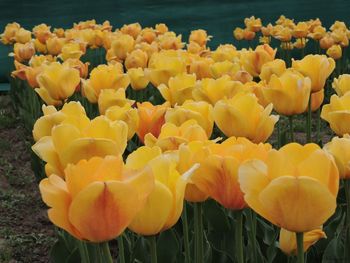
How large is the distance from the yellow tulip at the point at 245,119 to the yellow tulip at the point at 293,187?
1.95 ft

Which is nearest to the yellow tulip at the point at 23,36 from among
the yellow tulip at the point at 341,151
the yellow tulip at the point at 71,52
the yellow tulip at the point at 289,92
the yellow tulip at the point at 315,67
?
the yellow tulip at the point at 71,52

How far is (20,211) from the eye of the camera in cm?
398

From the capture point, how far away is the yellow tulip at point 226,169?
128 cm

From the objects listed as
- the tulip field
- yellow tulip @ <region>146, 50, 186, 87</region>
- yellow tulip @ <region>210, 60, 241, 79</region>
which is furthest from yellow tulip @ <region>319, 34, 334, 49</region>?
yellow tulip @ <region>146, 50, 186, 87</region>

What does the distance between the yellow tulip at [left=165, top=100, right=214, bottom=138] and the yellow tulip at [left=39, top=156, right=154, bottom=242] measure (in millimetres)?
707

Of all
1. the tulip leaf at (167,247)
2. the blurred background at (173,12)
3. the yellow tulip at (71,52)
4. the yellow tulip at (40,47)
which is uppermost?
the tulip leaf at (167,247)

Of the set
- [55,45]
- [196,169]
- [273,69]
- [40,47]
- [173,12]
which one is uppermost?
[196,169]

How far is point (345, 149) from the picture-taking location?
1533 mm

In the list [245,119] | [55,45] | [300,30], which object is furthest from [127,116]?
[300,30]

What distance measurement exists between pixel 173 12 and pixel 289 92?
18.1 feet

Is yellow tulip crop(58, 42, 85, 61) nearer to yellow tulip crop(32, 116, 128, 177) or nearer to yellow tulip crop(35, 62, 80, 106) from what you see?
yellow tulip crop(35, 62, 80, 106)

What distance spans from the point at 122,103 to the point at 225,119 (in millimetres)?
675

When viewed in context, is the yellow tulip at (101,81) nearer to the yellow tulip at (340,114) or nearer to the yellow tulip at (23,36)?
the yellow tulip at (340,114)

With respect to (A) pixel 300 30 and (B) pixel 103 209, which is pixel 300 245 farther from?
(A) pixel 300 30
